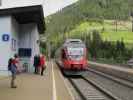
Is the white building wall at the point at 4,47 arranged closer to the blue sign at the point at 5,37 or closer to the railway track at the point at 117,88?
the blue sign at the point at 5,37

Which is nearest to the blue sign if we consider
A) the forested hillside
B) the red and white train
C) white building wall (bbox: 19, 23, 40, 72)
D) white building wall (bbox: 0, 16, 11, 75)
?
white building wall (bbox: 0, 16, 11, 75)

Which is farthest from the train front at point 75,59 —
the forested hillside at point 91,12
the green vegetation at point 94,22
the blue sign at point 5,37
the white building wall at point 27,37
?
the forested hillside at point 91,12

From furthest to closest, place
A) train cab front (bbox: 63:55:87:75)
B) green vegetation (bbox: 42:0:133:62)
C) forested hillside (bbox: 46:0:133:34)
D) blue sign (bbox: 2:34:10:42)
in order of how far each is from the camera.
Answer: forested hillside (bbox: 46:0:133:34)
green vegetation (bbox: 42:0:133:62)
train cab front (bbox: 63:55:87:75)
blue sign (bbox: 2:34:10:42)

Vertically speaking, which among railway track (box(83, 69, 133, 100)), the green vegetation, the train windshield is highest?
the green vegetation

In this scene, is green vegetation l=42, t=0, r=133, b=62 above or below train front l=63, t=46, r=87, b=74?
above

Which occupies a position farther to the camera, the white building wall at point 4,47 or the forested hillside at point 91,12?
the forested hillside at point 91,12

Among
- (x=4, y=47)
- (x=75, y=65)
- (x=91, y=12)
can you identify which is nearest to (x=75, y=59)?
(x=75, y=65)

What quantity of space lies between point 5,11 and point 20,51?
768 cm

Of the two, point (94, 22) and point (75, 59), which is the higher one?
point (94, 22)

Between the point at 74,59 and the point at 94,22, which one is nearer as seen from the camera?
the point at 74,59

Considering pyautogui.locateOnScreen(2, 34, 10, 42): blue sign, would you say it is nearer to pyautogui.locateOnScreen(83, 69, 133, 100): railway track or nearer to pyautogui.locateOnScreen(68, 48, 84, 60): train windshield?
pyautogui.locateOnScreen(83, 69, 133, 100): railway track

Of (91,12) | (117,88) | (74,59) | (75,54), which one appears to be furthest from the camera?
(91,12)

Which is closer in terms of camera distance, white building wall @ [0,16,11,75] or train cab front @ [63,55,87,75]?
white building wall @ [0,16,11,75]

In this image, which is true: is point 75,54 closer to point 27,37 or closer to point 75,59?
point 75,59
